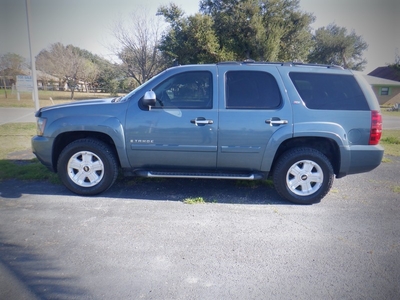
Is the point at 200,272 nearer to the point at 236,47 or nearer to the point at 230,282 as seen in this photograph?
the point at 230,282

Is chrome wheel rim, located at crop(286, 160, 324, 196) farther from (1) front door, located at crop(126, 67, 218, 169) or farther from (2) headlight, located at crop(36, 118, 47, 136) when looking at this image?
(2) headlight, located at crop(36, 118, 47, 136)

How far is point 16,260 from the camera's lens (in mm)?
2873

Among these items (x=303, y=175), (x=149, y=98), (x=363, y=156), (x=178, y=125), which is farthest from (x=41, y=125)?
(x=363, y=156)

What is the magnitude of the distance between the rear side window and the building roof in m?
40.3

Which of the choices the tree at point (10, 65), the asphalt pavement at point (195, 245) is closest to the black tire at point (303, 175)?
the asphalt pavement at point (195, 245)

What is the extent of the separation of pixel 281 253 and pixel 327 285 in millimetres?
575

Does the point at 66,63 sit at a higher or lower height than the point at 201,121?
higher

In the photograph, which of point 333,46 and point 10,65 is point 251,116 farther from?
point 333,46

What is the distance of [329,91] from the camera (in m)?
4.36

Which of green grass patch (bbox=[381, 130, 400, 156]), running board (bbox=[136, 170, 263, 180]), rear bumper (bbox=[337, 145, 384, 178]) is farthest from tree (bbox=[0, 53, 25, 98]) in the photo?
rear bumper (bbox=[337, 145, 384, 178])

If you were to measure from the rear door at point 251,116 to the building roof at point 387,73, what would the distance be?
135 feet

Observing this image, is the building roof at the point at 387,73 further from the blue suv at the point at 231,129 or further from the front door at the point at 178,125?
the front door at the point at 178,125

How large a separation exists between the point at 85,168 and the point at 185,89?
1.96 meters

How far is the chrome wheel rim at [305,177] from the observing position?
14.4ft
